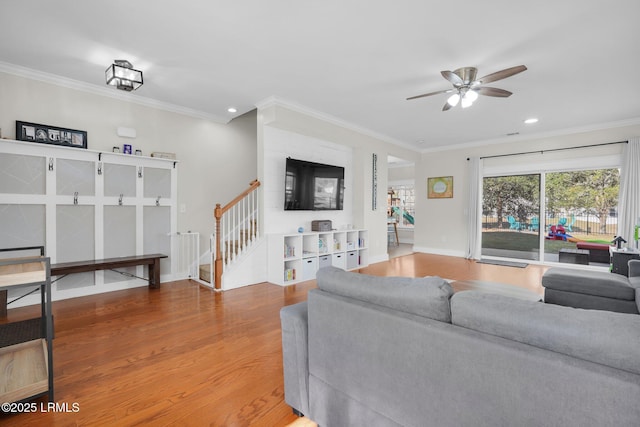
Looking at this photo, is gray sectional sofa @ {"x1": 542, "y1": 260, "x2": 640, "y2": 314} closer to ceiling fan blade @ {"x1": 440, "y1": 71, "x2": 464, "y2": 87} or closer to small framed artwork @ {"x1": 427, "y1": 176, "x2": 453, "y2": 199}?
ceiling fan blade @ {"x1": 440, "y1": 71, "x2": 464, "y2": 87}

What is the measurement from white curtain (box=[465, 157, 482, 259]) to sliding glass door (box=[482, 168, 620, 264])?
0.74 feet

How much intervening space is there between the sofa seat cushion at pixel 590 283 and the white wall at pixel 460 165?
3995mm

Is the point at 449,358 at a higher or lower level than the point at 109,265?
higher

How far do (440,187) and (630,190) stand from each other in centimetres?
332

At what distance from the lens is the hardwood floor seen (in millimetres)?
1691

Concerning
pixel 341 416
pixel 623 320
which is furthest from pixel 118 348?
pixel 623 320

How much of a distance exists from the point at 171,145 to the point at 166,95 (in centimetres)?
77

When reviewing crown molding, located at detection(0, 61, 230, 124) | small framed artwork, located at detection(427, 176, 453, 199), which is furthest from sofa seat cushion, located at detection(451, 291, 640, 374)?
small framed artwork, located at detection(427, 176, 453, 199)

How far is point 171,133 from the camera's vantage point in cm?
465

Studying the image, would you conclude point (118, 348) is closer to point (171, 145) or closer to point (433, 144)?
point (171, 145)

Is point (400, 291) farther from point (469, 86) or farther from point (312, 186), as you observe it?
point (312, 186)

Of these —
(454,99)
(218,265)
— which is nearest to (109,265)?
(218,265)

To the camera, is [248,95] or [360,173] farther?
[360,173]

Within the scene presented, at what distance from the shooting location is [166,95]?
4.19 meters
